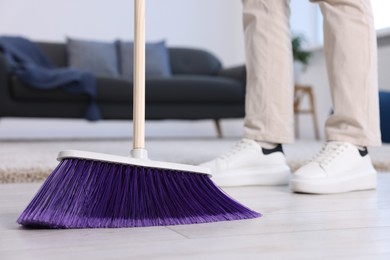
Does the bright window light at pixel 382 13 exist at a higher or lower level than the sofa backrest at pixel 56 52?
higher

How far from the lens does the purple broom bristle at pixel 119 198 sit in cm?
74

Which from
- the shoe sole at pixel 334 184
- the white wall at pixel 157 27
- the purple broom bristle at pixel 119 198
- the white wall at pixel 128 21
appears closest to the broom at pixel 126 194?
the purple broom bristle at pixel 119 198

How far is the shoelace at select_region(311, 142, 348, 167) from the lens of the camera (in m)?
1.20

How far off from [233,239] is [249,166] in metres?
0.62

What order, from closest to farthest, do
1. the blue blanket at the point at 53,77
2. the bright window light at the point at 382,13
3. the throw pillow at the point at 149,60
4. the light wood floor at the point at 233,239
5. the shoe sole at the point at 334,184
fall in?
the light wood floor at the point at 233,239 → the shoe sole at the point at 334,184 → the blue blanket at the point at 53,77 → the bright window light at the point at 382,13 → the throw pillow at the point at 149,60

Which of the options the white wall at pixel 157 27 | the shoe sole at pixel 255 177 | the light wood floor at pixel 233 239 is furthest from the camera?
the white wall at pixel 157 27

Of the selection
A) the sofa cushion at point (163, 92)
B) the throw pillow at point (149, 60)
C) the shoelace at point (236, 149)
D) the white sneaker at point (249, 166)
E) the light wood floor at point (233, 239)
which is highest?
the throw pillow at point (149, 60)

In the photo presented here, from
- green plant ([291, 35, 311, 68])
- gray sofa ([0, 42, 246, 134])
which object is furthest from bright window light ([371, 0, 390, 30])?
gray sofa ([0, 42, 246, 134])

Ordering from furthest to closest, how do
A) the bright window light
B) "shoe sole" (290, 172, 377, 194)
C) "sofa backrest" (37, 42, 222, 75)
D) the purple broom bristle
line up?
"sofa backrest" (37, 42, 222, 75)
the bright window light
"shoe sole" (290, 172, 377, 194)
the purple broom bristle

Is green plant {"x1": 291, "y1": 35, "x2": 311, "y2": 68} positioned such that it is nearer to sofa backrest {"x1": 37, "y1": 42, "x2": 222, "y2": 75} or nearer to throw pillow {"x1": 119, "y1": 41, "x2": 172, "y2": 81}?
sofa backrest {"x1": 37, "y1": 42, "x2": 222, "y2": 75}

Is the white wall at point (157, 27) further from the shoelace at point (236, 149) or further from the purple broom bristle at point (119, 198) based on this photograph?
the purple broom bristle at point (119, 198)

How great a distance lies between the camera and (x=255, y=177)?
1.31 meters

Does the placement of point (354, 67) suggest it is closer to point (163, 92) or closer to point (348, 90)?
point (348, 90)

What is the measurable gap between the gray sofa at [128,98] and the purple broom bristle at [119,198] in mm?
2601
